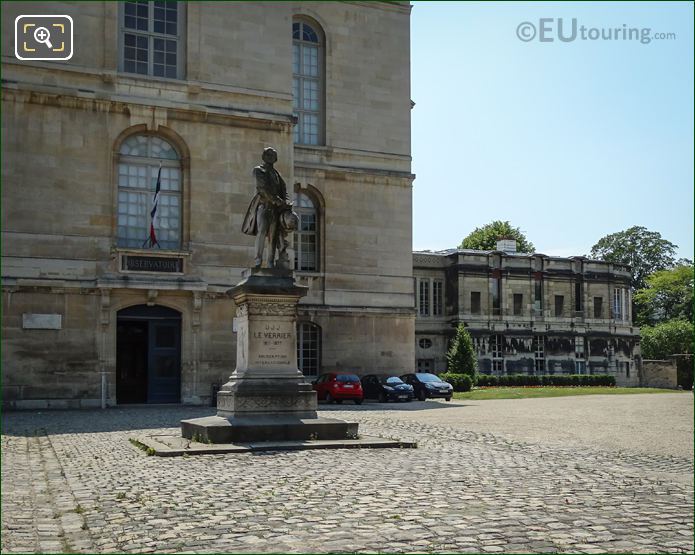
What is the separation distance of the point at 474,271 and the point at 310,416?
51.6 m

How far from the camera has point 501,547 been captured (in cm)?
709

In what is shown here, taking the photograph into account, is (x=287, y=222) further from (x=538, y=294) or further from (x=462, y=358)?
(x=538, y=294)

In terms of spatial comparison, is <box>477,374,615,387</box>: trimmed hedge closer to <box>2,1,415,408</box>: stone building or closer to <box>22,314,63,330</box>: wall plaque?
<box>2,1,415,408</box>: stone building

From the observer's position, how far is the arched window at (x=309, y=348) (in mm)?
36438

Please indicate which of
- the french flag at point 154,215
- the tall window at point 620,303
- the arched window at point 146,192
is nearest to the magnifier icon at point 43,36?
the arched window at point 146,192

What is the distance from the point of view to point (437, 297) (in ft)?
219

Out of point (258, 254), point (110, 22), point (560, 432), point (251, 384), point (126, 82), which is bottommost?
point (560, 432)

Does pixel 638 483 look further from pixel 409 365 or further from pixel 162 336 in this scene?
pixel 409 365

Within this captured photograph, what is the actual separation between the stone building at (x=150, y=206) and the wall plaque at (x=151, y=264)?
0.17ft

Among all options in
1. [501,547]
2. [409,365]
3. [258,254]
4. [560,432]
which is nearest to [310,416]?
[258,254]

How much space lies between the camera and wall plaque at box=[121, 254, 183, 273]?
30344 millimetres

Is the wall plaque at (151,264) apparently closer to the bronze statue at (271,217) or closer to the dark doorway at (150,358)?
the dark doorway at (150,358)

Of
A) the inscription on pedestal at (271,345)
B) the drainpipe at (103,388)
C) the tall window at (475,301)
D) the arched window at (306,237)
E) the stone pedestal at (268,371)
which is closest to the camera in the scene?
the stone pedestal at (268,371)

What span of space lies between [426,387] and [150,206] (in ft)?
46.3
